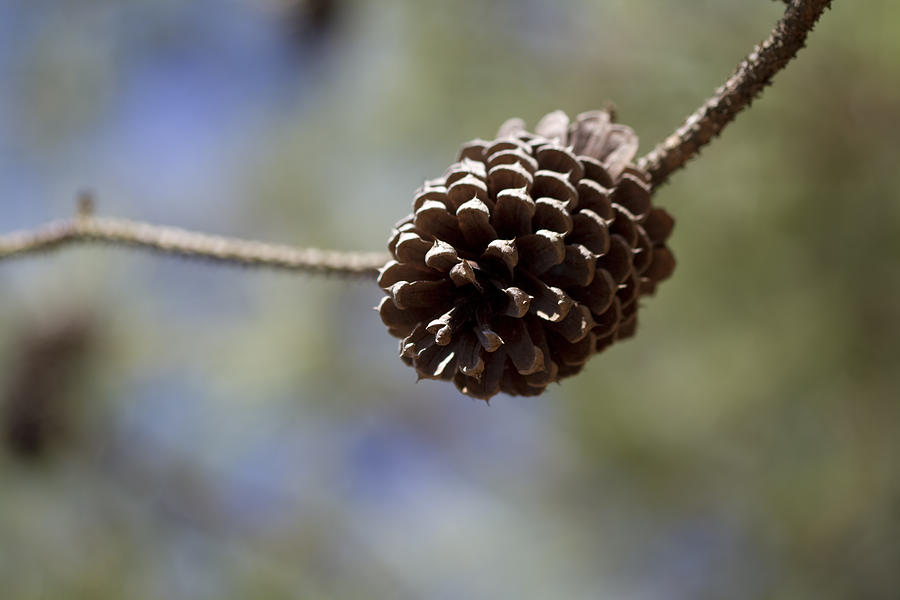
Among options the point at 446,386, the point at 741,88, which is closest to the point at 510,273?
the point at 741,88

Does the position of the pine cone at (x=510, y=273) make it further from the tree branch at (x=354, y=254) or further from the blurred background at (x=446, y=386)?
the blurred background at (x=446, y=386)

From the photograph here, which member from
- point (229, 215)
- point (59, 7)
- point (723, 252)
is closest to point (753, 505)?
point (723, 252)

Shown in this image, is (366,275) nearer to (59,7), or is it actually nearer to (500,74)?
(500,74)

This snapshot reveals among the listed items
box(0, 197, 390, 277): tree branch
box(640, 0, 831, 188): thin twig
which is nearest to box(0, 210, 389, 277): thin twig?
box(0, 197, 390, 277): tree branch

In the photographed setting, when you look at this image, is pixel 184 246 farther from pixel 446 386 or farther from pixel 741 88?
pixel 446 386

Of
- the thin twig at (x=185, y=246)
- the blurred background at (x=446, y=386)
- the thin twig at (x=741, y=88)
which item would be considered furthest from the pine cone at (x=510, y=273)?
the blurred background at (x=446, y=386)

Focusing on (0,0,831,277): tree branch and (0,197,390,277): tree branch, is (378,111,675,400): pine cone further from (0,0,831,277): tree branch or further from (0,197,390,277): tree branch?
(0,197,390,277): tree branch
